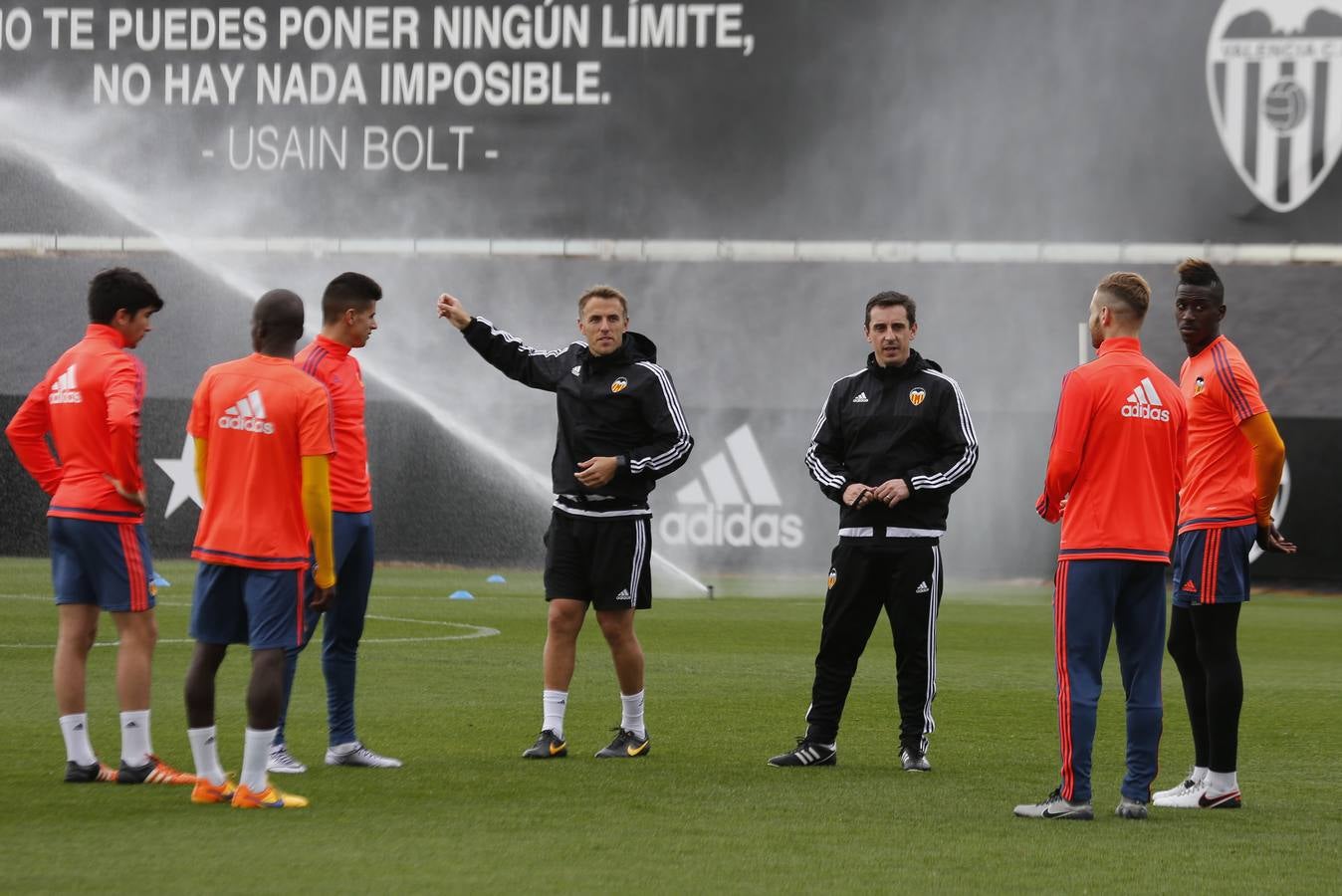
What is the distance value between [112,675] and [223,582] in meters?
4.58

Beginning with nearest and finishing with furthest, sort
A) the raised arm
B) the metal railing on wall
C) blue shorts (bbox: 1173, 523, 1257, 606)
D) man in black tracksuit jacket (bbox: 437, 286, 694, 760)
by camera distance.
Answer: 1. blue shorts (bbox: 1173, 523, 1257, 606)
2. man in black tracksuit jacket (bbox: 437, 286, 694, 760)
3. the raised arm
4. the metal railing on wall

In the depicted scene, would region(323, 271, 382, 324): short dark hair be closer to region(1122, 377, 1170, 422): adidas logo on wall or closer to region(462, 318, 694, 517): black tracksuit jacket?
region(462, 318, 694, 517): black tracksuit jacket

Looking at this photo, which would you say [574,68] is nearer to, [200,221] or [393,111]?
[393,111]

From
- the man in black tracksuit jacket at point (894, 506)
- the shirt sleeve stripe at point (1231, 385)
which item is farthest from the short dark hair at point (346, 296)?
the shirt sleeve stripe at point (1231, 385)

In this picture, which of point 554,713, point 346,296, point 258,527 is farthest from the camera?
point 554,713

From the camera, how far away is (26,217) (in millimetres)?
26375

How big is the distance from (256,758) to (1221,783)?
3395mm

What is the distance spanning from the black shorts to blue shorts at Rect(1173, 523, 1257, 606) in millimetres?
2274

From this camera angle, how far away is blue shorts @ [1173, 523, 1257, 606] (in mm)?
6766

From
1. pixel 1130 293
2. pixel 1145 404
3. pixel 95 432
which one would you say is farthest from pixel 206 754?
pixel 1130 293

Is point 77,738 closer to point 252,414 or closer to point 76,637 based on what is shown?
point 76,637

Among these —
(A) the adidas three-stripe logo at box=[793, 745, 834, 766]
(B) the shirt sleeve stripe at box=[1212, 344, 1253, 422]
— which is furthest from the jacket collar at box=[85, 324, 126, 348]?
(B) the shirt sleeve stripe at box=[1212, 344, 1253, 422]

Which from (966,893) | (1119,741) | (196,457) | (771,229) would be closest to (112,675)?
(196,457)

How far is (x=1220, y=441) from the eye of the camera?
272 inches
